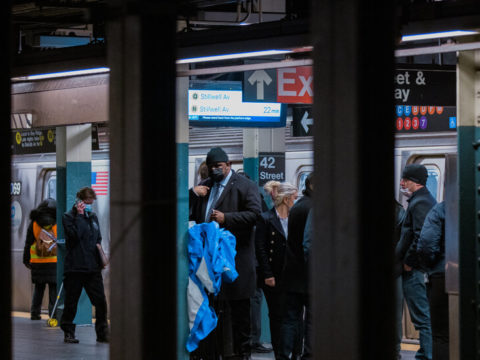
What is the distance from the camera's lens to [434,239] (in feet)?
29.1

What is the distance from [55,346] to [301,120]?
13.9ft

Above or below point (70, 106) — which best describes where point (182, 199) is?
below

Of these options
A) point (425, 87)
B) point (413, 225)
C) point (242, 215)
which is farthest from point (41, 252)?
point (425, 87)

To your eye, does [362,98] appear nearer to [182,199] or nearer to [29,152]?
[182,199]

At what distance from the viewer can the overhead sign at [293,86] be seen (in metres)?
11.9

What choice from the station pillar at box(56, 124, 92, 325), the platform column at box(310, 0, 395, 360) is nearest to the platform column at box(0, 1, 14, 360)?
the platform column at box(310, 0, 395, 360)

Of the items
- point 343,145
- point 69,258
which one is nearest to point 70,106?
point 69,258

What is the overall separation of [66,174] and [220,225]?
5616mm

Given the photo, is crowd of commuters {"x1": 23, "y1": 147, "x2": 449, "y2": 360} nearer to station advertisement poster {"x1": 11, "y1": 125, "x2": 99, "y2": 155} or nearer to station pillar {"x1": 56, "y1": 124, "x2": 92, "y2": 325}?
station pillar {"x1": 56, "y1": 124, "x2": 92, "y2": 325}

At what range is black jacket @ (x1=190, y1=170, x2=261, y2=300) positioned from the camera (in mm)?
9281

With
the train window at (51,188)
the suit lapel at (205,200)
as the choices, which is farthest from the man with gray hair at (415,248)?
the train window at (51,188)

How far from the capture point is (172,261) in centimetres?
485

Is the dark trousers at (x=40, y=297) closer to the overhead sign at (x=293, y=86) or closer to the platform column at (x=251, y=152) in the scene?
the platform column at (x=251, y=152)

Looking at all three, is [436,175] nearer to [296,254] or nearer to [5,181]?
[296,254]
